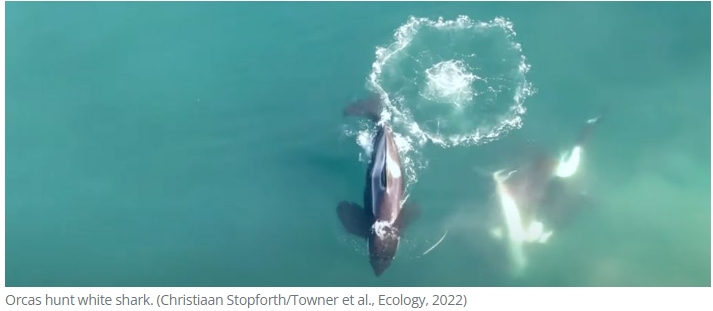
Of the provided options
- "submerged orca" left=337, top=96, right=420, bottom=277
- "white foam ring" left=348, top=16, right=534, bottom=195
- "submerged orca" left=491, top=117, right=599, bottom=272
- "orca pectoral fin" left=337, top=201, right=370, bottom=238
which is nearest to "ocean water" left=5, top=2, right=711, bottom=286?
"white foam ring" left=348, top=16, right=534, bottom=195

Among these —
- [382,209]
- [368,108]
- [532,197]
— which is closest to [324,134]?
[368,108]

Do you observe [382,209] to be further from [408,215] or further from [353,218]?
[353,218]

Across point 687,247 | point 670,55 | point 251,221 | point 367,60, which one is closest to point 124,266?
point 251,221

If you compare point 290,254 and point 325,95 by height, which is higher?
point 325,95

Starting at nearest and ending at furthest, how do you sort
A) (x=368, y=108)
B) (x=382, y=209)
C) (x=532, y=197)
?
(x=382, y=209) → (x=532, y=197) → (x=368, y=108)

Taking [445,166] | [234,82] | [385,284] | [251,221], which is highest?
[234,82]

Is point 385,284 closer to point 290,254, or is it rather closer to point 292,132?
point 290,254
